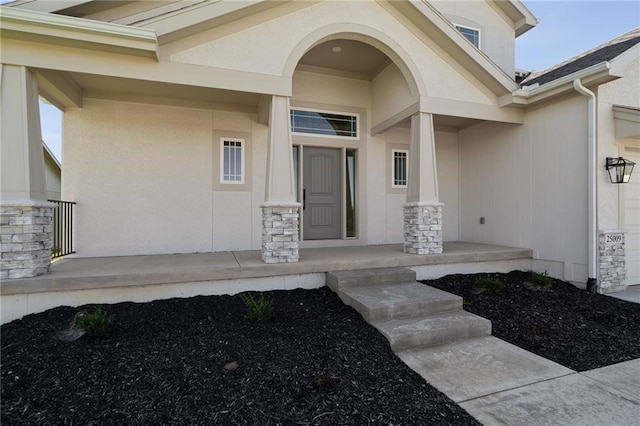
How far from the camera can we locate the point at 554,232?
5688mm

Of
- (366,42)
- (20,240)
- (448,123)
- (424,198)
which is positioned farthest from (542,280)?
(20,240)

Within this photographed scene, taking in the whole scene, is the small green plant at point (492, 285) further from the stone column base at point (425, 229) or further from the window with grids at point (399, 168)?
the window with grids at point (399, 168)

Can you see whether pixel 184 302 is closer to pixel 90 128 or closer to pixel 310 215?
pixel 310 215

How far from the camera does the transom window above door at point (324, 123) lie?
666 cm

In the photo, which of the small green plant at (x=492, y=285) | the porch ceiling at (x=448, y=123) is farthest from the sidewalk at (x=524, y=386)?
the porch ceiling at (x=448, y=123)

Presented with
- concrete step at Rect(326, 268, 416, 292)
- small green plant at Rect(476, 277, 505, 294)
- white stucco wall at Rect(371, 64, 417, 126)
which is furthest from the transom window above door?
small green plant at Rect(476, 277, 505, 294)

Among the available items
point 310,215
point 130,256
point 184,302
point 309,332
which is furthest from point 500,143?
point 130,256

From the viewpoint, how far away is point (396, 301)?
151 inches

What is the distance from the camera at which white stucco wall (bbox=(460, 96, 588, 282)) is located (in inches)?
211

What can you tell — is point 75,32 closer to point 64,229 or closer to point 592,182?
point 64,229

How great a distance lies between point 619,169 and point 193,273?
657cm

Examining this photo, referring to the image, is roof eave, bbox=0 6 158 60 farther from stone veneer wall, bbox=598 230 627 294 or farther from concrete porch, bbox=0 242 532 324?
stone veneer wall, bbox=598 230 627 294

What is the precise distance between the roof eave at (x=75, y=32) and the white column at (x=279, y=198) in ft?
5.83

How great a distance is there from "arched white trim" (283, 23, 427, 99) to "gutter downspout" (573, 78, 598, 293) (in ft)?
8.09
